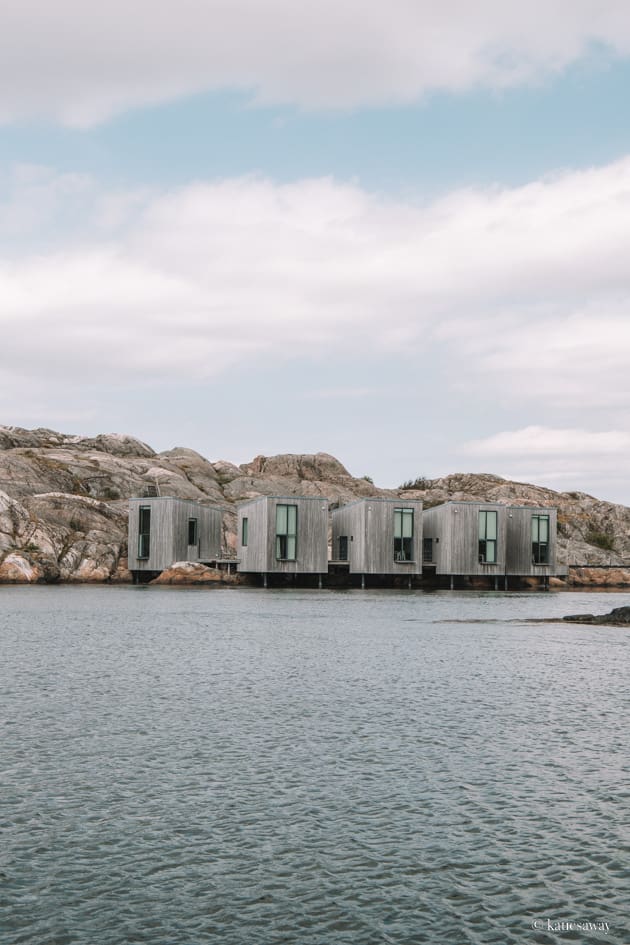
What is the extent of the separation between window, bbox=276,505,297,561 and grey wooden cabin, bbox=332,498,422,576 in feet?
20.1

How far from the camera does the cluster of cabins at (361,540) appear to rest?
8062cm

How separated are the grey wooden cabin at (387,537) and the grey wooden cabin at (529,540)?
31.6ft

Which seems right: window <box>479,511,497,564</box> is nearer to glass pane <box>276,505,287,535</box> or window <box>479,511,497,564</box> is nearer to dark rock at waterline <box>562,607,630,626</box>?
glass pane <box>276,505,287,535</box>

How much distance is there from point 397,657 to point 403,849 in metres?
18.7

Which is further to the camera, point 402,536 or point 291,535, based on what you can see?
point 402,536

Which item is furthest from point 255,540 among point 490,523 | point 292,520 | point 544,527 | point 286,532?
point 544,527

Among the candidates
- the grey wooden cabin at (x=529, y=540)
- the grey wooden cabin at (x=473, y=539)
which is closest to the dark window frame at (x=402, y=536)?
the grey wooden cabin at (x=473, y=539)

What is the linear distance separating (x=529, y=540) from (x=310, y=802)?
76417 millimetres

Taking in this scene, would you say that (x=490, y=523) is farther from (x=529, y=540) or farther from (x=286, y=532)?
(x=286, y=532)

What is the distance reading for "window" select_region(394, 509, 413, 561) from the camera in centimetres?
8169

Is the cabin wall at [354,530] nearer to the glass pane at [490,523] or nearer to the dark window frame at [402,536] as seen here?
Answer: the dark window frame at [402,536]

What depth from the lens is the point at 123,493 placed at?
363ft

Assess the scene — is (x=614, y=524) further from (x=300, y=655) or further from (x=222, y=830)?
(x=222, y=830)

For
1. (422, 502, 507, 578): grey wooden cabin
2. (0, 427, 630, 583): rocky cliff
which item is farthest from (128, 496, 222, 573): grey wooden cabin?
(422, 502, 507, 578): grey wooden cabin
